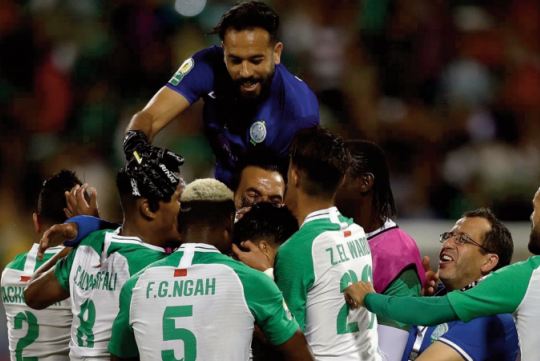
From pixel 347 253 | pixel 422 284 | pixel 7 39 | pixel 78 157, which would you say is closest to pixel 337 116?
pixel 78 157

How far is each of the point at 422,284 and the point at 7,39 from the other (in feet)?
16.5

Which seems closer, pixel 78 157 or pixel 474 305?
pixel 474 305

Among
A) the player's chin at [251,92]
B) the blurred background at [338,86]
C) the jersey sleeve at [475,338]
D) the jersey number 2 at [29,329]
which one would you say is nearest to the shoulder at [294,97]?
the player's chin at [251,92]

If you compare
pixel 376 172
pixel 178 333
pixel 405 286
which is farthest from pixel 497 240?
pixel 178 333

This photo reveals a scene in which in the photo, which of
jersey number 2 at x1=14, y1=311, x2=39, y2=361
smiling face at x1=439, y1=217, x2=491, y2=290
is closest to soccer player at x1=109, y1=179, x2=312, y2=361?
smiling face at x1=439, y1=217, x2=491, y2=290

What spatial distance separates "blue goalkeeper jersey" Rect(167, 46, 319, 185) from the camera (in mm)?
5211

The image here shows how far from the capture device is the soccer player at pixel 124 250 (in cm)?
436

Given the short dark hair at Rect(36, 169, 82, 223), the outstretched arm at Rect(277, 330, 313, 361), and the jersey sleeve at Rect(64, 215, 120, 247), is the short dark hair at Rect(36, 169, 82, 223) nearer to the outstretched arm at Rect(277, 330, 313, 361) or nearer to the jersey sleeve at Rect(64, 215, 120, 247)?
the jersey sleeve at Rect(64, 215, 120, 247)

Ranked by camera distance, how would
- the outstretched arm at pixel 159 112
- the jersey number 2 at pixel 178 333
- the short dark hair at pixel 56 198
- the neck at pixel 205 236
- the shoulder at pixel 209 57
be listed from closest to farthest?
the jersey number 2 at pixel 178 333, the neck at pixel 205 236, the outstretched arm at pixel 159 112, the shoulder at pixel 209 57, the short dark hair at pixel 56 198

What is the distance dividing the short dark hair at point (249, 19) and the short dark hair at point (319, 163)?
87 centimetres

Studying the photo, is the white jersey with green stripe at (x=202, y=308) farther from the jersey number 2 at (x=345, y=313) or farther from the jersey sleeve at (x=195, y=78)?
the jersey sleeve at (x=195, y=78)

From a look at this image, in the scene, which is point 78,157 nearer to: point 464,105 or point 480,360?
point 464,105

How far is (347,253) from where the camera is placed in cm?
425

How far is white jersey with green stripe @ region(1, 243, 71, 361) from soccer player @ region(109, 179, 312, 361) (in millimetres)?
1480
